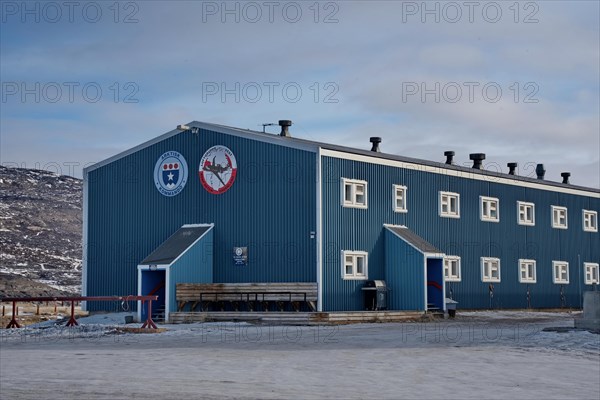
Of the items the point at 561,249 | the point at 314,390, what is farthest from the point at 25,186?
the point at 314,390

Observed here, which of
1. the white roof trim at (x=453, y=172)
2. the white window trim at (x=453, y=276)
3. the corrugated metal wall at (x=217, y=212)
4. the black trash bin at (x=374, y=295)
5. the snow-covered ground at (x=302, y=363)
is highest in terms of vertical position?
the white roof trim at (x=453, y=172)

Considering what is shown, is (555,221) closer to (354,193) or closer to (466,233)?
(466,233)

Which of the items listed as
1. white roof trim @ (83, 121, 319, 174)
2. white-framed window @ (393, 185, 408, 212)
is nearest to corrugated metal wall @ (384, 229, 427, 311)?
white-framed window @ (393, 185, 408, 212)

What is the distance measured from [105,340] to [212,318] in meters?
7.70

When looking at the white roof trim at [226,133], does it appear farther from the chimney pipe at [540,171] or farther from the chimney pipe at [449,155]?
the chimney pipe at [540,171]

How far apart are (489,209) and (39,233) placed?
8967 cm

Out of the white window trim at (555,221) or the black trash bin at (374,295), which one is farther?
the white window trim at (555,221)

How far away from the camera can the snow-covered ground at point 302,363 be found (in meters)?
16.4

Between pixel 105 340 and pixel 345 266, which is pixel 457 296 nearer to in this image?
pixel 345 266

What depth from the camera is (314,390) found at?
16.5 meters

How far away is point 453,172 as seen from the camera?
146ft

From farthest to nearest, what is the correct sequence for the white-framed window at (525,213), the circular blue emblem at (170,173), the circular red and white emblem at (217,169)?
the white-framed window at (525,213), the circular blue emblem at (170,173), the circular red and white emblem at (217,169)

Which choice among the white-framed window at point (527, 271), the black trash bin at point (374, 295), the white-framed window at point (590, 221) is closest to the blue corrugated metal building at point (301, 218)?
the black trash bin at point (374, 295)

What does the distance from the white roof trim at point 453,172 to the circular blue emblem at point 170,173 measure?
683cm
